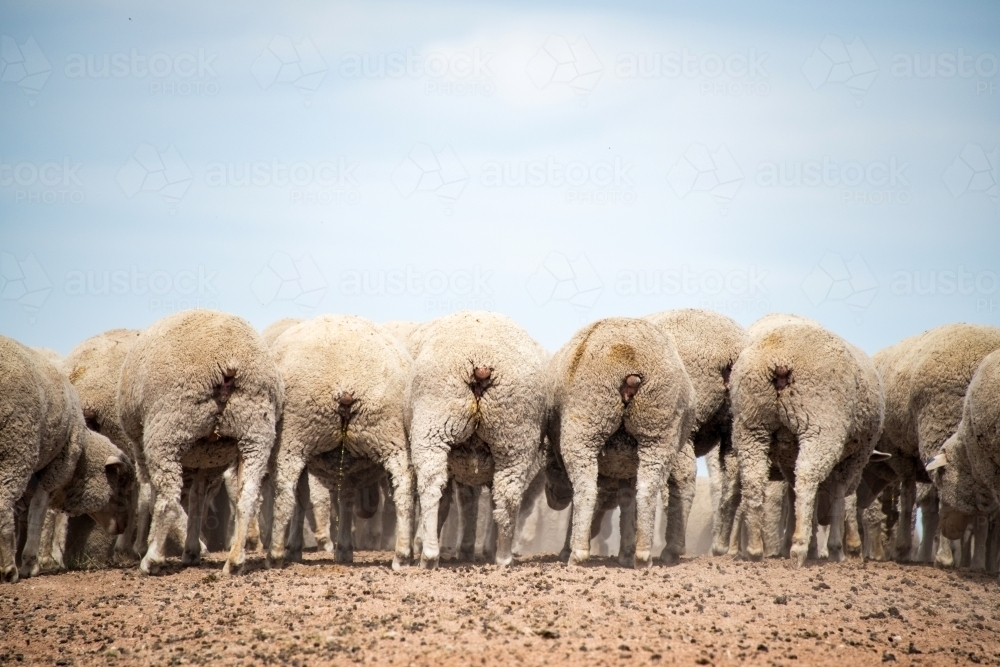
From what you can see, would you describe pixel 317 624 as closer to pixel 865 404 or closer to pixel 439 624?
pixel 439 624

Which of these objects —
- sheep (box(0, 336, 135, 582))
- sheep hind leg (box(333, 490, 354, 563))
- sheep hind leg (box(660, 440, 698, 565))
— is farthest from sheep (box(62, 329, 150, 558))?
sheep hind leg (box(660, 440, 698, 565))

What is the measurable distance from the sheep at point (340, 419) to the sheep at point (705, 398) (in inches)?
136

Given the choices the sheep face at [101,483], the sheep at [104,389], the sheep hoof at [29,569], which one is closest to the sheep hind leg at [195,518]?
the sheep face at [101,483]

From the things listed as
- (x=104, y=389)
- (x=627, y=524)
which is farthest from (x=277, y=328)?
(x=627, y=524)

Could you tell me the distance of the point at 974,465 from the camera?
12.5 meters

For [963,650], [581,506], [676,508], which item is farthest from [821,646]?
[676,508]

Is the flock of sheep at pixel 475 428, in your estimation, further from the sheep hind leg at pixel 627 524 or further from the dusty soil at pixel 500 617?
the dusty soil at pixel 500 617

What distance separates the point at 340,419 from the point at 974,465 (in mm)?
7068

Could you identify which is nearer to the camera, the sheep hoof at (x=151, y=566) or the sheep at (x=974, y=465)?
the sheep hoof at (x=151, y=566)

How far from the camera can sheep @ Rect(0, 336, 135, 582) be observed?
11.6 meters

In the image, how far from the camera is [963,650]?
29.8ft

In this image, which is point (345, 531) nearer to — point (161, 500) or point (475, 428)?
point (475, 428)

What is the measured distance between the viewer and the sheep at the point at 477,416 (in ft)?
39.2

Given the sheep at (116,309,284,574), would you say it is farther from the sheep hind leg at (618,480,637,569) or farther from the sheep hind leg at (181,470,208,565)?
the sheep hind leg at (618,480,637,569)
